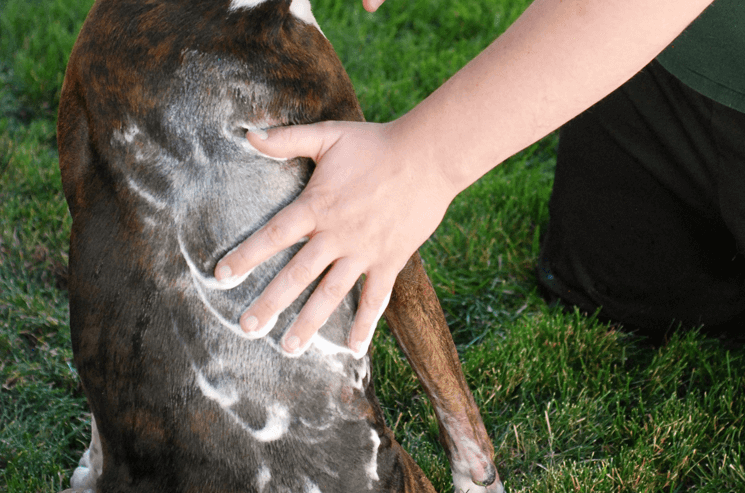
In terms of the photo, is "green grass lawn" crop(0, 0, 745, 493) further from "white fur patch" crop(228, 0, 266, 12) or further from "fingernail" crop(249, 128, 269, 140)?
"white fur patch" crop(228, 0, 266, 12)

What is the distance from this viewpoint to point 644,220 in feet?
8.56

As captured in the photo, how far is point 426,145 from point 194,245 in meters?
0.50

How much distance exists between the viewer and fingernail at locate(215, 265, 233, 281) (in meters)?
1.38

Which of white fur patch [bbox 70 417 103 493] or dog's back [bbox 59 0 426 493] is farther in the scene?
white fur patch [bbox 70 417 103 493]

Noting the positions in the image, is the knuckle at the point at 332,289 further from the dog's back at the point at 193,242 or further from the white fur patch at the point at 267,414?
the white fur patch at the point at 267,414

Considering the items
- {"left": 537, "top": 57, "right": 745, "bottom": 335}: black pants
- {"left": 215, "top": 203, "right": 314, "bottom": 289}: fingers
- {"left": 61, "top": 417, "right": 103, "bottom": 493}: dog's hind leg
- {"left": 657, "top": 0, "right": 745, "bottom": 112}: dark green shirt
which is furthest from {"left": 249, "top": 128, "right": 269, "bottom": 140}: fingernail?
{"left": 537, "top": 57, "right": 745, "bottom": 335}: black pants

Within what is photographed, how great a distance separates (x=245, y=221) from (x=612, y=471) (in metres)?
1.33

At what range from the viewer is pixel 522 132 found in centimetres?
145

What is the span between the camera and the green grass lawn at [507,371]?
2.15 meters

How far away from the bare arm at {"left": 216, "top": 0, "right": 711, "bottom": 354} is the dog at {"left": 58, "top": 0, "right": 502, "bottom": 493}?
0.19 feet

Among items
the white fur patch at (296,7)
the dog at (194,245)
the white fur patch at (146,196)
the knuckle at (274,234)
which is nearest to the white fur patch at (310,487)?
the dog at (194,245)

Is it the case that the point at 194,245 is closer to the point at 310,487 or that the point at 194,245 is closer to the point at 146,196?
the point at 146,196

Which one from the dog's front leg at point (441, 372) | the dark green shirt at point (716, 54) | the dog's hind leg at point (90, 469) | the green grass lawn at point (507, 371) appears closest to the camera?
the dog's front leg at point (441, 372)

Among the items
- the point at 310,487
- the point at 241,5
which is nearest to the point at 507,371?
the point at 310,487
